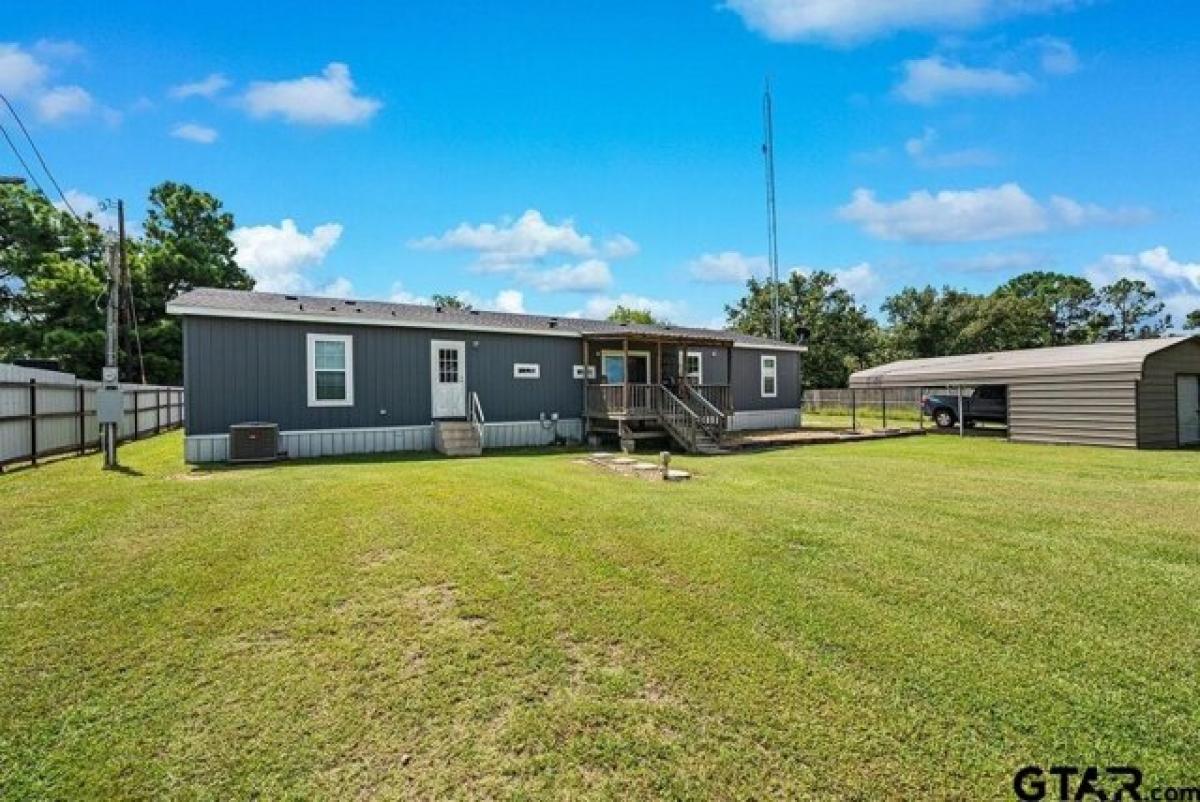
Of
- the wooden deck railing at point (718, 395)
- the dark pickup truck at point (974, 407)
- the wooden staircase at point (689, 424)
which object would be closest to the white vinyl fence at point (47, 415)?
the wooden staircase at point (689, 424)

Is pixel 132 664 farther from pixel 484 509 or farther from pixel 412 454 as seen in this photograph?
pixel 412 454

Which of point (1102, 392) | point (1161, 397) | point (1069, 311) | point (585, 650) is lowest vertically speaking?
point (585, 650)

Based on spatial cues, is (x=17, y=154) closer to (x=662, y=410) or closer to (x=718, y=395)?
(x=662, y=410)

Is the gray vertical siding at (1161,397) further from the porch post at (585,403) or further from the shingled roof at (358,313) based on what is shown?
the porch post at (585,403)

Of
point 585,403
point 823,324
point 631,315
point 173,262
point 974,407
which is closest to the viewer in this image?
point 585,403

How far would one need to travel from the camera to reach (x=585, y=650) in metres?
3.53

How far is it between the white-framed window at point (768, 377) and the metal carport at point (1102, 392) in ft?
19.5

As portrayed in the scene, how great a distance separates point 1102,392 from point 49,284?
3581 cm

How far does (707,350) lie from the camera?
19.0m

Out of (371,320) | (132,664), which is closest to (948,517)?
(132,664)

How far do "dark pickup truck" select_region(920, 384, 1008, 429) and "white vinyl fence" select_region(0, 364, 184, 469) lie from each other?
955 inches

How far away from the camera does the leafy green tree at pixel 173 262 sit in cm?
2569

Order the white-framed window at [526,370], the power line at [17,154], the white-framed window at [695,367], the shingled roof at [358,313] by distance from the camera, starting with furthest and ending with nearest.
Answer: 1. the white-framed window at [695,367]
2. the white-framed window at [526,370]
3. the shingled roof at [358,313]
4. the power line at [17,154]

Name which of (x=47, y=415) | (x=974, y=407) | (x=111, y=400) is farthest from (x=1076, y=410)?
(x=47, y=415)
